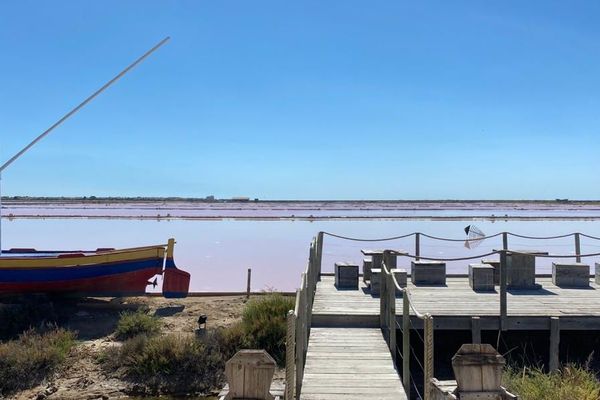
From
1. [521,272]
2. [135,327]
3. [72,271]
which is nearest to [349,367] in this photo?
[135,327]

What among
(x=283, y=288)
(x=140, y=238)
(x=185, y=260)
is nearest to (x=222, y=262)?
(x=185, y=260)

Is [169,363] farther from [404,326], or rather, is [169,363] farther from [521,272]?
[521,272]

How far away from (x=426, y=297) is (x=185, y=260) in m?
13.3

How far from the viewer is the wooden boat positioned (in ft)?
42.7

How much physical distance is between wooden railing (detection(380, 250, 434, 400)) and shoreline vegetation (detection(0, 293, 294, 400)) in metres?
2.32

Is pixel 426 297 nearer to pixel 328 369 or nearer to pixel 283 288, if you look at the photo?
pixel 328 369

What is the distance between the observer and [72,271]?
1330 centimetres

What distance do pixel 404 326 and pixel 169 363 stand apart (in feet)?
15.9

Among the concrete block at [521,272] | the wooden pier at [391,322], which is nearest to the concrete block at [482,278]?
the wooden pier at [391,322]

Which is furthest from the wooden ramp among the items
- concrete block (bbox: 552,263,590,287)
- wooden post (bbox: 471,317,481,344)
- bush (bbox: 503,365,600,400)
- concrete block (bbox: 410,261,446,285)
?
concrete block (bbox: 552,263,590,287)

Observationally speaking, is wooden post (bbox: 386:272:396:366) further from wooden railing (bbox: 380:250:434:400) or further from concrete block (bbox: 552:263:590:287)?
concrete block (bbox: 552:263:590:287)

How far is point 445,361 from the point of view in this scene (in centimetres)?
973

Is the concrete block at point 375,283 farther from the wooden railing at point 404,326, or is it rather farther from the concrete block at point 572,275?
the concrete block at point 572,275

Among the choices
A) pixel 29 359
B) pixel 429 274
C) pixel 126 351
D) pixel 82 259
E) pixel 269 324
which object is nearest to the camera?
pixel 29 359
